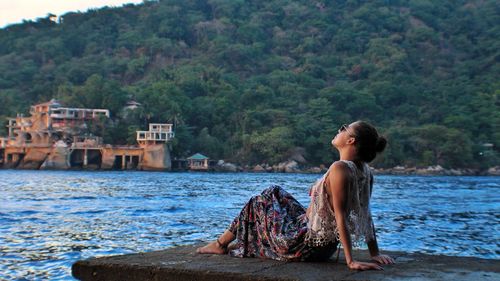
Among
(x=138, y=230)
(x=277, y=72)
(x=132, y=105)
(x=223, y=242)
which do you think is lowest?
(x=138, y=230)

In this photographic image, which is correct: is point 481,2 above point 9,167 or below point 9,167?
above

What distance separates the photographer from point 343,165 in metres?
4.67

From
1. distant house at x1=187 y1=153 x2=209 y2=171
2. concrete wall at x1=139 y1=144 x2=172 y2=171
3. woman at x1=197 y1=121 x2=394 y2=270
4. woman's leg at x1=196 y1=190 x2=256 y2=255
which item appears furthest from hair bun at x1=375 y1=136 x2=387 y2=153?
distant house at x1=187 y1=153 x2=209 y2=171

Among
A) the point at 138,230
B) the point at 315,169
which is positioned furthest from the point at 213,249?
the point at 315,169

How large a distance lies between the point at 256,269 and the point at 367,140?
1.35 m

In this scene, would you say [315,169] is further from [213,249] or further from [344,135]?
[344,135]

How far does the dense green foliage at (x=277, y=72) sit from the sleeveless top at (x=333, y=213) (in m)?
70.5

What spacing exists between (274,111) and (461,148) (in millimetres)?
25269

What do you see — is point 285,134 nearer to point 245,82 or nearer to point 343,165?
point 245,82

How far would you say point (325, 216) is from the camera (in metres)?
4.88

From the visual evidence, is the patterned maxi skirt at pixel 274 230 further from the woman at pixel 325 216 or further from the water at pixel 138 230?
the water at pixel 138 230

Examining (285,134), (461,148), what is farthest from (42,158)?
(461,148)

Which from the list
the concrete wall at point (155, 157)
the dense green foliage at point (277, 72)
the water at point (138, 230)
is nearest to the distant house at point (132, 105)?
the dense green foliage at point (277, 72)

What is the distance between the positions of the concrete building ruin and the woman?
68307mm
